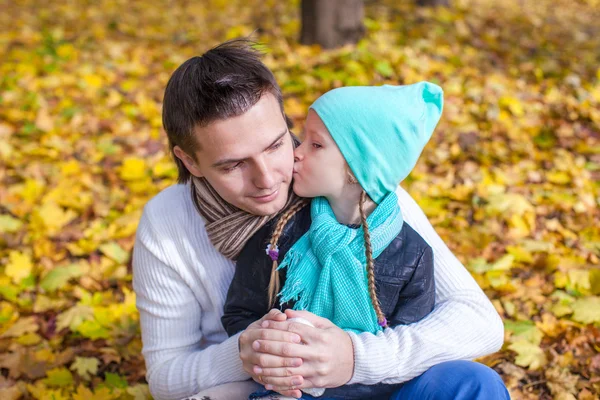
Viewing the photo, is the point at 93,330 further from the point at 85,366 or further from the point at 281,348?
the point at 281,348

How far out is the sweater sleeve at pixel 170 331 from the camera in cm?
192

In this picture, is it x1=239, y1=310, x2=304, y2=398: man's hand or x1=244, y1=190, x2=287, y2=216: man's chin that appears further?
x1=244, y1=190, x2=287, y2=216: man's chin

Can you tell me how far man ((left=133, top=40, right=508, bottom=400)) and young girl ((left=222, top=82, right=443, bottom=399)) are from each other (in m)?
0.08

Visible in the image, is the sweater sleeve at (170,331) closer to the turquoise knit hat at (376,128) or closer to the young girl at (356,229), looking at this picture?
the young girl at (356,229)

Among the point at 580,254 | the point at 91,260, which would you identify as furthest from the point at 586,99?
the point at 91,260

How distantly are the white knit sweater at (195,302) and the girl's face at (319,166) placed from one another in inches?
13.3

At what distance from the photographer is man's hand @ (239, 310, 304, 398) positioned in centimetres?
158

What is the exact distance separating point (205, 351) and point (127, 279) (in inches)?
52.4

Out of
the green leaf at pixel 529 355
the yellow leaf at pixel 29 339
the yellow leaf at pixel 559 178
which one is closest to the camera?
the green leaf at pixel 529 355

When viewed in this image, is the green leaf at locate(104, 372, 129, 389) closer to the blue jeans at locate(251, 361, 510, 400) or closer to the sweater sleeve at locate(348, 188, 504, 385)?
the blue jeans at locate(251, 361, 510, 400)

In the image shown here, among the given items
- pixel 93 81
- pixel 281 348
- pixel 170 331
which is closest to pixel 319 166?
pixel 281 348

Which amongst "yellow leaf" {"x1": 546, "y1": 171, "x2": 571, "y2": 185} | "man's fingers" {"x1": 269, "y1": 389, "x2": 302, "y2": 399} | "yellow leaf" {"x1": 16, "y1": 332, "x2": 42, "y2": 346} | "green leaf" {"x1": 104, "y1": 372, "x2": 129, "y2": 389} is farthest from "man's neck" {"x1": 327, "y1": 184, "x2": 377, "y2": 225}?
"yellow leaf" {"x1": 546, "y1": 171, "x2": 571, "y2": 185}

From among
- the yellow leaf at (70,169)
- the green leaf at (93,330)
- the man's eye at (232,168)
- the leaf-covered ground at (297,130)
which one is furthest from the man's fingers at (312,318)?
the yellow leaf at (70,169)

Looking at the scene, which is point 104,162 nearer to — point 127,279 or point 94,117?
point 94,117
